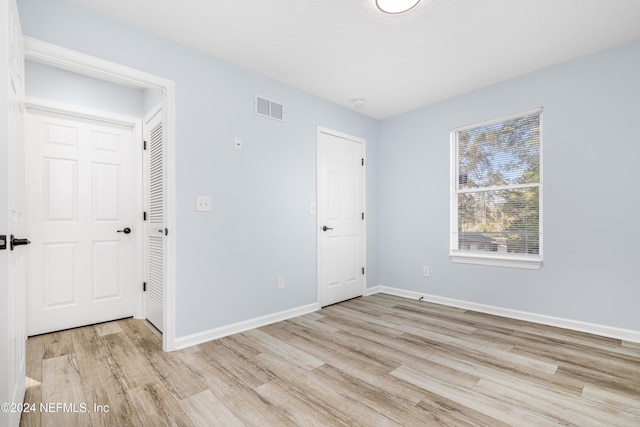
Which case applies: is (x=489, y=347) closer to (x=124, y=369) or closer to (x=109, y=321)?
(x=124, y=369)

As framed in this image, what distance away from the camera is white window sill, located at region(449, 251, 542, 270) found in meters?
3.10

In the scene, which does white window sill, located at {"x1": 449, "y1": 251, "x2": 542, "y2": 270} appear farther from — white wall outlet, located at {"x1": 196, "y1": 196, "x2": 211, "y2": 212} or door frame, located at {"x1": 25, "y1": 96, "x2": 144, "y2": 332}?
door frame, located at {"x1": 25, "y1": 96, "x2": 144, "y2": 332}

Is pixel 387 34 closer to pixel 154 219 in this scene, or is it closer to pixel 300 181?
pixel 300 181

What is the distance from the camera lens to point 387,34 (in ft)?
8.07

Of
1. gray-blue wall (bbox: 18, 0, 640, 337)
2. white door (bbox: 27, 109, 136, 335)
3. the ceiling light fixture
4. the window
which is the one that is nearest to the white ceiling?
the ceiling light fixture

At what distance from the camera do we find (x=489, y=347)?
2514 mm

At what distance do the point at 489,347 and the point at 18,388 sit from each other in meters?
3.10

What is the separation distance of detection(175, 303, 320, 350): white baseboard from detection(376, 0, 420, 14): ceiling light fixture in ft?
9.28

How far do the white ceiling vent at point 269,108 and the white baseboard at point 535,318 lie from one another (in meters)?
2.62

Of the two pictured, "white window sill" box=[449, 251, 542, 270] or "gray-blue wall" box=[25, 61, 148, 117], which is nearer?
"gray-blue wall" box=[25, 61, 148, 117]

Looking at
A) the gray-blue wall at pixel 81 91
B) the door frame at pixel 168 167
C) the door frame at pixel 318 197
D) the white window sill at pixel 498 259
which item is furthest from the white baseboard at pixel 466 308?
the gray-blue wall at pixel 81 91

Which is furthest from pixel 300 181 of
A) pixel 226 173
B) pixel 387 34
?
pixel 387 34

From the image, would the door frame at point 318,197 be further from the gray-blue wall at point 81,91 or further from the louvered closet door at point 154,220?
the gray-blue wall at point 81,91

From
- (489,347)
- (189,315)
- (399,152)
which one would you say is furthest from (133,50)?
(489,347)
